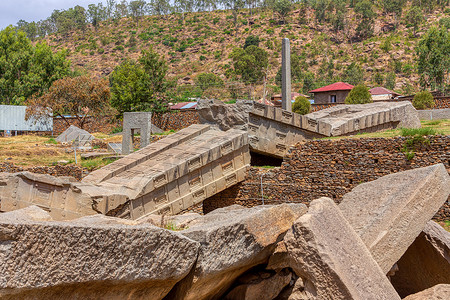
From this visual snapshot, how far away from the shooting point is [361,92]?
28234 mm

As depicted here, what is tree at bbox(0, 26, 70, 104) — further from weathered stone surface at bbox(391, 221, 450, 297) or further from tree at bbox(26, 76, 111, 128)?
weathered stone surface at bbox(391, 221, 450, 297)

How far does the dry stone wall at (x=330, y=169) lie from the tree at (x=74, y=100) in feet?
67.6

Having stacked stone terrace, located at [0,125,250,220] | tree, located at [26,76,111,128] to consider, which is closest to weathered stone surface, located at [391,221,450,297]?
stacked stone terrace, located at [0,125,250,220]

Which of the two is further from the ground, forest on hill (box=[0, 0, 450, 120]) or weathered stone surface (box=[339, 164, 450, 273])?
forest on hill (box=[0, 0, 450, 120])

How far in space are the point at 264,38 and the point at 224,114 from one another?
61.0 m

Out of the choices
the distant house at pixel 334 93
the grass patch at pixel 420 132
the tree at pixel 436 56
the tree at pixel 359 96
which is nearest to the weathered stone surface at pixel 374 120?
the grass patch at pixel 420 132

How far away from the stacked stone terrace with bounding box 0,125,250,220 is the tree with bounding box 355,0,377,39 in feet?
A: 209

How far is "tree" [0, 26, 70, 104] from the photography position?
36500 mm

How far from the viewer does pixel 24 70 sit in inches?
1494

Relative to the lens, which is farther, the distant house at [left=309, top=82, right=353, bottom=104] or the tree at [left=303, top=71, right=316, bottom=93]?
the tree at [left=303, top=71, right=316, bottom=93]

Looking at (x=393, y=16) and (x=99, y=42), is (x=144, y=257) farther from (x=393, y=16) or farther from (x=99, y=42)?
(x=99, y=42)

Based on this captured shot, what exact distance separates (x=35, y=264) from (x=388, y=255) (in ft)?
11.3

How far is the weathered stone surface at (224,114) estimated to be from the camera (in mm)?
11477

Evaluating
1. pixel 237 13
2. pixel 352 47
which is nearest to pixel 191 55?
pixel 237 13
